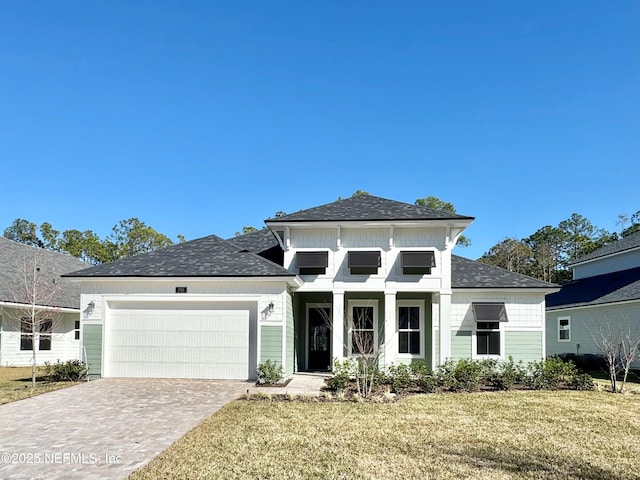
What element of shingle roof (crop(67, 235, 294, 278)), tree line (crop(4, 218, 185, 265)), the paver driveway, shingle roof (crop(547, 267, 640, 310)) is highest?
tree line (crop(4, 218, 185, 265))

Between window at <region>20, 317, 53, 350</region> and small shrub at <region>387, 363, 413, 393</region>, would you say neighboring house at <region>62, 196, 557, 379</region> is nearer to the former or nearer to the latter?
small shrub at <region>387, 363, 413, 393</region>

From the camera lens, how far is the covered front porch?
16000 millimetres

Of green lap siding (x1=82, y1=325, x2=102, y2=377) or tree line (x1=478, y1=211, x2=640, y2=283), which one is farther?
tree line (x1=478, y1=211, x2=640, y2=283)

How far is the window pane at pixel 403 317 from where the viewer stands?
672 inches

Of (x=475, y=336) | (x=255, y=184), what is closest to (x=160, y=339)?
(x=475, y=336)

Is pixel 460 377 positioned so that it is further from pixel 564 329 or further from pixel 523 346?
pixel 564 329

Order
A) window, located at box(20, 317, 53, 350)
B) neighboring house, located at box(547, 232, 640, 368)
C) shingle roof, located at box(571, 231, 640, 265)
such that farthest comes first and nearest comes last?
shingle roof, located at box(571, 231, 640, 265)
neighboring house, located at box(547, 232, 640, 368)
window, located at box(20, 317, 53, 350)

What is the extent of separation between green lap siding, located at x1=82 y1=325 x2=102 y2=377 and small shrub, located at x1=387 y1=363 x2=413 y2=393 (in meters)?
8.82

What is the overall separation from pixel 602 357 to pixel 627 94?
1179 centimetres

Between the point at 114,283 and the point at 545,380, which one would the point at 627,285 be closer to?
the point at 545,380

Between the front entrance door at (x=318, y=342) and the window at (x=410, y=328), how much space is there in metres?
2.80

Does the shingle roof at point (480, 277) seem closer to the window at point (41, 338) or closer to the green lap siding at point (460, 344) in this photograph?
the green lap siding at point (460, 344)

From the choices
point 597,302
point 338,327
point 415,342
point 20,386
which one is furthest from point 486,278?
point 20,386

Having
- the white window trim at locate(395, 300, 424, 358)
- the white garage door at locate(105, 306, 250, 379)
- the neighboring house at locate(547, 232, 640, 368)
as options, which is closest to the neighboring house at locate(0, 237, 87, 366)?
the white garage door at locate(105, 306, 250, 379)
